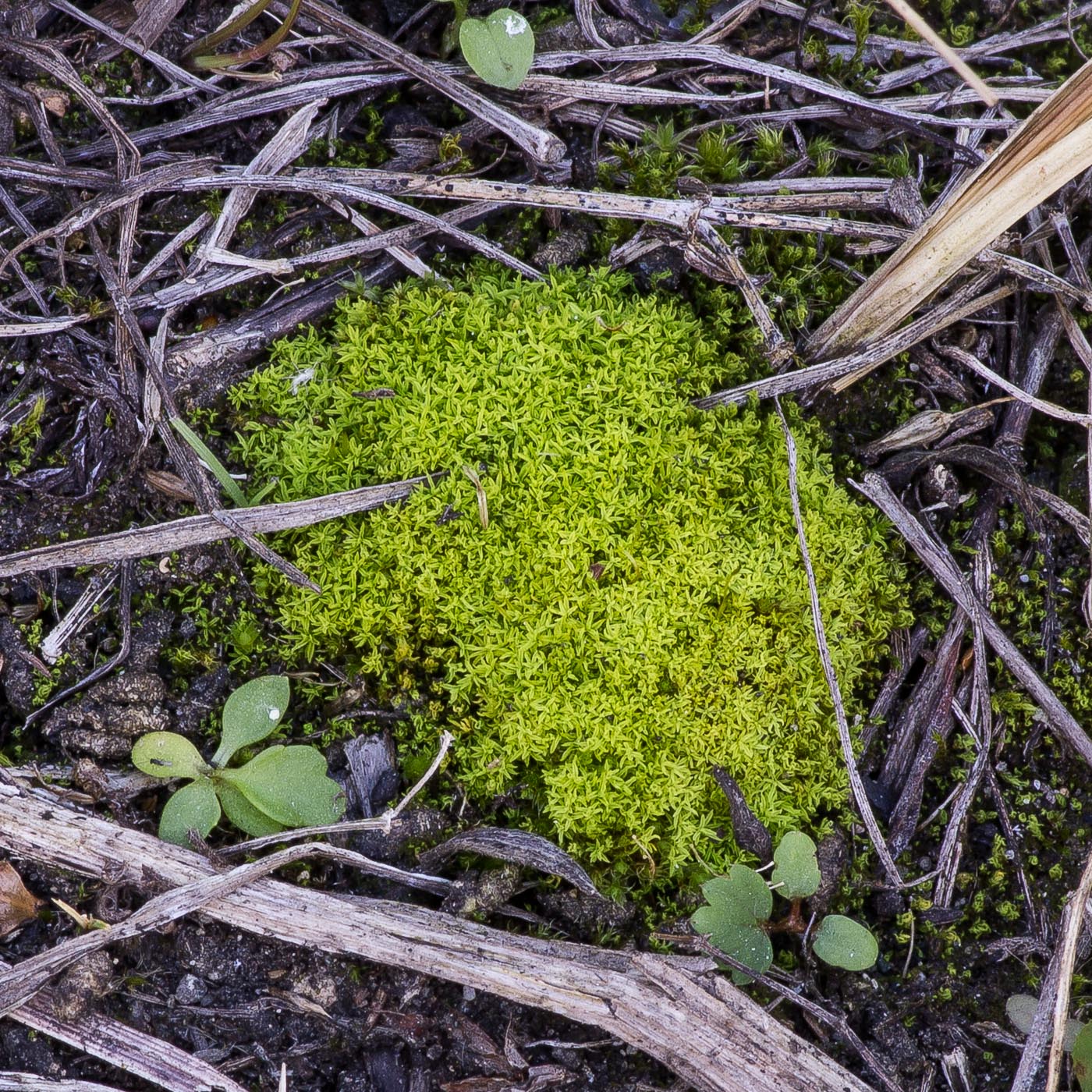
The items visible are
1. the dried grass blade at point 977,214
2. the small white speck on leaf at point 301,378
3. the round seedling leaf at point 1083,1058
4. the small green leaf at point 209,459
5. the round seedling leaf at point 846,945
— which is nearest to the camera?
the dried grass blade at point 977,214

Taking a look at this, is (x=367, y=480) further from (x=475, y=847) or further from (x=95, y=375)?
(x=475, y=847)

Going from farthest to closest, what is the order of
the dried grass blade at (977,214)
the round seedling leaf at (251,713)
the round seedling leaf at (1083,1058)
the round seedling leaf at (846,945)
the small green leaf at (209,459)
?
the small green leaf at (209,459)
the round seedling leaf at (251,713)
the round seedling leaf at (846,945)
the round seedling leaf at (1083,1058)
the dried grass blade at (977,214)

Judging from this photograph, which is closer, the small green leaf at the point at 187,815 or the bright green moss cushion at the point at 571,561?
the small green leaf at the point at 187,815

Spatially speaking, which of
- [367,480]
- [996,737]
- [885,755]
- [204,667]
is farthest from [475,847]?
[996,737]

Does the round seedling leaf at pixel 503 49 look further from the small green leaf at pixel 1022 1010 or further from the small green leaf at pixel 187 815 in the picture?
the small green leaf at pixel 1022 1010

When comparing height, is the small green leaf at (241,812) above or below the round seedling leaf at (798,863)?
above

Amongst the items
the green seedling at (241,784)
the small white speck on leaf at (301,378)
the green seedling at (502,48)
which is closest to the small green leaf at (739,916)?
the green seedling at (241,784)

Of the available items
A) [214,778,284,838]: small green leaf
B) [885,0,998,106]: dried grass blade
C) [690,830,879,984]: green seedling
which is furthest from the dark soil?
[885,0,998,106]: dried grass blade

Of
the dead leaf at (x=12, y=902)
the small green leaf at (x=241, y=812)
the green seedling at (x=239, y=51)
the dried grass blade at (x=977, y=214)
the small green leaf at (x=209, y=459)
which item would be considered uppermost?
the green seedling at (x=239, y=51)
